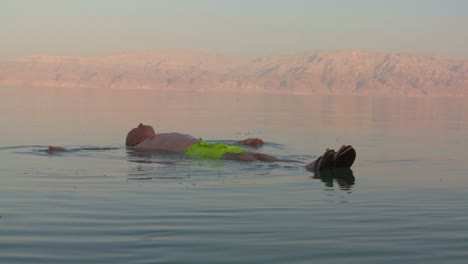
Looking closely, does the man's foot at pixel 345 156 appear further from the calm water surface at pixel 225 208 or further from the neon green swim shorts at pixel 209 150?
the neon green swim shorts at pixel 209 150

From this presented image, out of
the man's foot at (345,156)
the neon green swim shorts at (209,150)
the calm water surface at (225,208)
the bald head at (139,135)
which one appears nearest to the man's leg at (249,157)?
the neon green swim shorts at (209,150)

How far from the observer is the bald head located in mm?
19569

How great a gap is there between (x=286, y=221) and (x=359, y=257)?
1.97 m

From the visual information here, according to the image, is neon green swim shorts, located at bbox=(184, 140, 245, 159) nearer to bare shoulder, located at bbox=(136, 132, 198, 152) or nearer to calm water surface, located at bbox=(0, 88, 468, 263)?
bare shoulder, located at bbox=(136, 132, 198, 152)

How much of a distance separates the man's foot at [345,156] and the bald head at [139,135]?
22.3ft

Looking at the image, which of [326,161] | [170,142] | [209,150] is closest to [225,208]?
[326,161]

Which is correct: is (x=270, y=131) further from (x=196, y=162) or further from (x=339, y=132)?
(x=196, y=162)

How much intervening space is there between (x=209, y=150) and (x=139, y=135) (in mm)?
3327

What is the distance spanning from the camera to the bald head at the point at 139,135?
19569mm

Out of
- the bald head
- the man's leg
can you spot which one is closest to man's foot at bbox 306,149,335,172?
the man's leg

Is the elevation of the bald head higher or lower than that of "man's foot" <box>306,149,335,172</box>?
higher

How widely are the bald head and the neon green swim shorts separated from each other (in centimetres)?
231

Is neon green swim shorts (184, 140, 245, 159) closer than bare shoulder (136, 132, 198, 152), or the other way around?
neon green swim shorts (184, 140, 245, 159)

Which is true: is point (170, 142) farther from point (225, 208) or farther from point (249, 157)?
point (225, 208)
